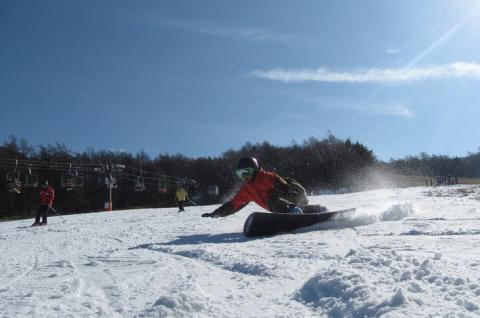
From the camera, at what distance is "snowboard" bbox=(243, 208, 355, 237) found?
24.1ft

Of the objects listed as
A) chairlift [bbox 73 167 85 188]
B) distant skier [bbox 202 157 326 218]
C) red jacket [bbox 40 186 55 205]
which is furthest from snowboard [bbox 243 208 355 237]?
chairlift [bbox 73 167 85 188]

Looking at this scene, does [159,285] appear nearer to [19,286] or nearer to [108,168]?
[19,286]

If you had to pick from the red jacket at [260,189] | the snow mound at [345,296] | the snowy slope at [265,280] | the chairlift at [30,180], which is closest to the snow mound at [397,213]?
the red jacket at [260,189]

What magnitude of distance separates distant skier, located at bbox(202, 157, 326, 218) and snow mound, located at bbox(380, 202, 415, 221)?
133cm

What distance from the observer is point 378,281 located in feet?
10.7

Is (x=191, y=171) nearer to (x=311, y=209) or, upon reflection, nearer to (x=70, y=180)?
(x=70, y=180)

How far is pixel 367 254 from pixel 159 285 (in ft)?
6.36

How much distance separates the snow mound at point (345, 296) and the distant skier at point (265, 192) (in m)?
5.21

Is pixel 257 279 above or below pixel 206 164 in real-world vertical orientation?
below

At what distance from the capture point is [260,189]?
891 cm

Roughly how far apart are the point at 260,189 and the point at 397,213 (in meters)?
2.95

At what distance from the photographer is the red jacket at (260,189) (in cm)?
884

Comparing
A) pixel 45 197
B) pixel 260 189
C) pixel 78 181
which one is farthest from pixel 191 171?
pixel 260 189

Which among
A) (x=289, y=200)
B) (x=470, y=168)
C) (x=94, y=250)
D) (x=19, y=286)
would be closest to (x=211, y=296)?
(x=19, y=286)
